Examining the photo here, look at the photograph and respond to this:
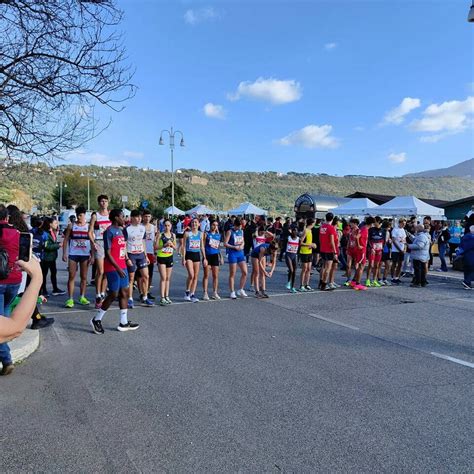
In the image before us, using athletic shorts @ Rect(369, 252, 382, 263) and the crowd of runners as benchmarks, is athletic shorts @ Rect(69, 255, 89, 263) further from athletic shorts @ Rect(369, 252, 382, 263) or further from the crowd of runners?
athletic shorts @ Rect(369, 252, 382, 263)

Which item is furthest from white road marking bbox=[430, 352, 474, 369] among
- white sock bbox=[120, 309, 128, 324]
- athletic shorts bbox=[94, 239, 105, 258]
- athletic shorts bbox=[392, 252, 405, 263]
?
athletic shorts bbox=[392, 252, 405, 263]

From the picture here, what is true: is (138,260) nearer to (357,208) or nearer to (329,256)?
(329,256)

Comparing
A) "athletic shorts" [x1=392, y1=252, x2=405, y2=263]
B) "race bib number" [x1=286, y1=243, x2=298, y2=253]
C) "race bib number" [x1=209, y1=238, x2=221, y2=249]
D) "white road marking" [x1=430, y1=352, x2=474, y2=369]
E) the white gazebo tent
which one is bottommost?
"white road marking" [x1=430, y1=352, x2=474, y2=369]

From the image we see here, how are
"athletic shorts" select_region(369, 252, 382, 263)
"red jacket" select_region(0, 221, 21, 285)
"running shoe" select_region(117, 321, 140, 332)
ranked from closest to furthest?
"red jacket" select_region(0, 221, 21, 285), "running shoe" select_region(117, 321, 140, 332), "athletic shorts" select_region(369, 252, 382, 263)

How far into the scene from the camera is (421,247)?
11.9m

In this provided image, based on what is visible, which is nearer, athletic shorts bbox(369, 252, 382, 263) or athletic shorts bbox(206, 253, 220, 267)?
athletic shorts bbox(206, 253, 220, 267)

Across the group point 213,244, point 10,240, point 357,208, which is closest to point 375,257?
point 213,244

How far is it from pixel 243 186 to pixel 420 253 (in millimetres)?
90852

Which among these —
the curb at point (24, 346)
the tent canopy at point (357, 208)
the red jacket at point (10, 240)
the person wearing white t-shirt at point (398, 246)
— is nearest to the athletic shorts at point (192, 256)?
the curb at point (24, 346)

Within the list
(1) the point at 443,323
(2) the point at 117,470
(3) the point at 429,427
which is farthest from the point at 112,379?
(1) the point at 443,323

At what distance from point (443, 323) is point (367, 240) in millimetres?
4234

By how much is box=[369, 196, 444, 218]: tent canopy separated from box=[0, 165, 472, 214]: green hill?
55.1m

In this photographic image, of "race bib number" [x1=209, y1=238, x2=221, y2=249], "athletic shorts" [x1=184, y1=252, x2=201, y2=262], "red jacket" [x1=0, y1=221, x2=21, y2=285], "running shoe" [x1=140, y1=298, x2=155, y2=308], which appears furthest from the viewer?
"race bib number" [x1=209, y1=238, x2=221, y2=249]

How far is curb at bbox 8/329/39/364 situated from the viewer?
513 centimetres
